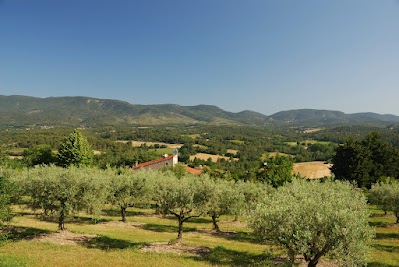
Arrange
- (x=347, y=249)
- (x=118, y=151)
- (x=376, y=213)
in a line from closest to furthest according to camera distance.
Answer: (x=347, y=249) → (x=376, y=213) → (x=118, y=151)

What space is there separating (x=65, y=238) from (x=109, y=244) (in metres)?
4.92

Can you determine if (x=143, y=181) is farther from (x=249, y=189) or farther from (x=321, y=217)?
(x=321, y=217)

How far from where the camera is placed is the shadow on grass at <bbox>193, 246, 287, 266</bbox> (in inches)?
899

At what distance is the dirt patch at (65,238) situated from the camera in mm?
26953

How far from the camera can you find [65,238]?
2820cm

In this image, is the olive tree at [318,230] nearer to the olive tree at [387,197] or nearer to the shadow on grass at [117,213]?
the olive tree at [387,197]

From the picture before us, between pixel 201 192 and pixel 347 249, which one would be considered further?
pixel 201 192

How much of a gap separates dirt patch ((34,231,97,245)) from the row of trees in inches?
75.4

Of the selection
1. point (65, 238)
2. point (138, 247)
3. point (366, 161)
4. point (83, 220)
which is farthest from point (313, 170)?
point (65, 238)

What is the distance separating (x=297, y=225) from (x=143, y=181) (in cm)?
3298

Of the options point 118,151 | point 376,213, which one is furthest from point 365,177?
point 118,151

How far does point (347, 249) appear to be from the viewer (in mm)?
15844

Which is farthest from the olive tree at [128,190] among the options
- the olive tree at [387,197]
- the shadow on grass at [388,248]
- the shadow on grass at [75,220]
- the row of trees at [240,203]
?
the olive tree at [387,197]

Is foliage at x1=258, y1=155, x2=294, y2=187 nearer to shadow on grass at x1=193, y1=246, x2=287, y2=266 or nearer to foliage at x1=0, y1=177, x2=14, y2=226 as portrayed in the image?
shadow on grass at x1=193, y1=246, x2=287, y2=266
